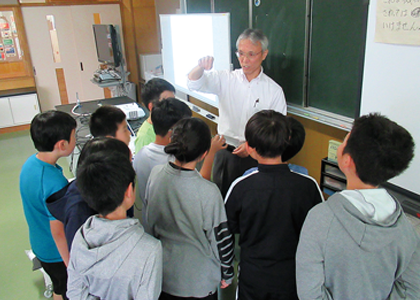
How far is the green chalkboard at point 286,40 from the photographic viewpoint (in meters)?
2.20

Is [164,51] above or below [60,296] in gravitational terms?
above

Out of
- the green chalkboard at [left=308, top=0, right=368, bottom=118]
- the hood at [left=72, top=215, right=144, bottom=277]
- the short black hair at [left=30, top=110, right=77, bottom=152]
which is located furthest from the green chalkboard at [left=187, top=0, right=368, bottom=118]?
the short black hair at [left=30, top=110, right=77, bottom=152]

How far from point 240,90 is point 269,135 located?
112cm

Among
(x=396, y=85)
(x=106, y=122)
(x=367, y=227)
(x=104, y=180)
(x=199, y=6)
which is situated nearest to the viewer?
(x=367, y=227)

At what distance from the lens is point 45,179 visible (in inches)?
55.1

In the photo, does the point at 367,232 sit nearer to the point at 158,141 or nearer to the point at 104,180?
the point at 104,180

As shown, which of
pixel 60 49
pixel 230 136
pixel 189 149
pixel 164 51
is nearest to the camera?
pixel 189 149

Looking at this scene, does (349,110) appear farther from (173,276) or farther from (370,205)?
(173,276)

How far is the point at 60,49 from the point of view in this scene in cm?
569

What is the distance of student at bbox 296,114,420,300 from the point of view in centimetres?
89

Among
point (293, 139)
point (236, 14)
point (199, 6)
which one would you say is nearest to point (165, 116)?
point (293, 139)

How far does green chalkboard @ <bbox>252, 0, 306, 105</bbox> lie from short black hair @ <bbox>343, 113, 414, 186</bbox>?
56.1 inches

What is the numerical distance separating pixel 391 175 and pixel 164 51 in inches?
140

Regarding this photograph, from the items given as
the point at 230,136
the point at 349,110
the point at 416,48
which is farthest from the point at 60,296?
the point at 416,48
